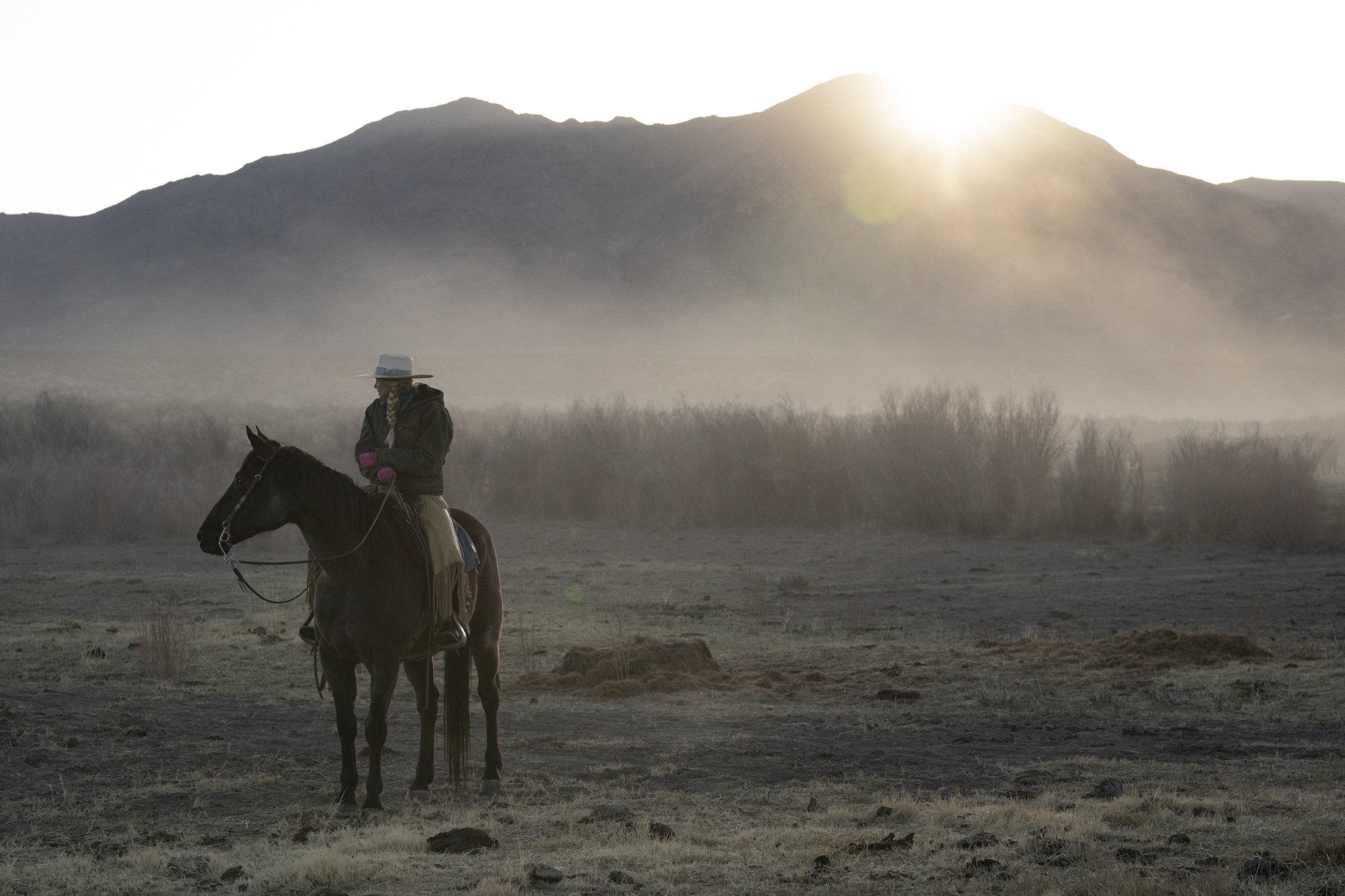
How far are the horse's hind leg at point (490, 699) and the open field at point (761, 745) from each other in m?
0.18

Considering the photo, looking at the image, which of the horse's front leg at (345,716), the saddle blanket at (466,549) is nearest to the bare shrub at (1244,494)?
the saddle blanket at (466,549)

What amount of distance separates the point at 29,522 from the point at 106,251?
379 ft

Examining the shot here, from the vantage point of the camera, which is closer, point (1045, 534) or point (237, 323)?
point (1045, 534)

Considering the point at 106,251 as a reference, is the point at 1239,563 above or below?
below

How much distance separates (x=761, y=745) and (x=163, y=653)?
5800 millimetres

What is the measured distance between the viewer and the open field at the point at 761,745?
654cm

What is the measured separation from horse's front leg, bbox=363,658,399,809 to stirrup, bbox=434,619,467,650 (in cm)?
28

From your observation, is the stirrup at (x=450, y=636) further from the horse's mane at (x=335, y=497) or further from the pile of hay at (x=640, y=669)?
the pile of hay at (x=640, y=669)

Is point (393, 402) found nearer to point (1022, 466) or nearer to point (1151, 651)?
point (1151, 651)

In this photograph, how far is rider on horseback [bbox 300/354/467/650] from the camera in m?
8.08

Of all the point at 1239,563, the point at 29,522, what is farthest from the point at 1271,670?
the point at 29,522

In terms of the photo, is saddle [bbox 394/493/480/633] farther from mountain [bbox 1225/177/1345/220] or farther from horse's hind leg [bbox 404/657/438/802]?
mountain [bbox 1225/177/1345/220]

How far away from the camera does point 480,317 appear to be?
107875mm

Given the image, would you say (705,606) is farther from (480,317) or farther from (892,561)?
(480,317)
